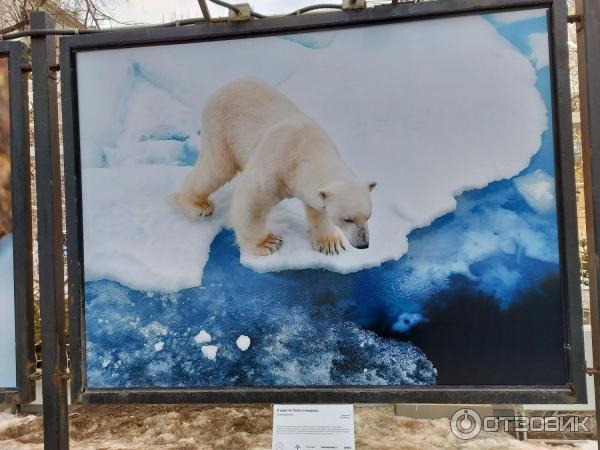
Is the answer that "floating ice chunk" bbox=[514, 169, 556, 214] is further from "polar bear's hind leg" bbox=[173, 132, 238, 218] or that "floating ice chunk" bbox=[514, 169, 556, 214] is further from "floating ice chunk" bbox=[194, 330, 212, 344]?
"floating ice chunk" bbox=[194, 330, 212, 344]

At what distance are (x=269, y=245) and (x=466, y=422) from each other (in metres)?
1.67

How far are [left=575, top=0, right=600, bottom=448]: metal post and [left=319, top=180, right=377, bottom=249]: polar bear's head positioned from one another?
78cm

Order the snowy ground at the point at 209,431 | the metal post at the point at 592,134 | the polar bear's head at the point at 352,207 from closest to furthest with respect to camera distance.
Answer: the metal post at the point at 592,134
the polar bear's head at the point at 352,207
the snowy ground at the point at 209,431

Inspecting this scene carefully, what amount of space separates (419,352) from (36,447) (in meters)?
2.76

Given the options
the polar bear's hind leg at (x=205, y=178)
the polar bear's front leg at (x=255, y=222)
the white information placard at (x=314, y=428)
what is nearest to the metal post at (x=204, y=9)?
the polar bear's hind leg at (x=205, y=178)

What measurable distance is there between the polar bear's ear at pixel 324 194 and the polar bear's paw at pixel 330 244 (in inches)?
6.0

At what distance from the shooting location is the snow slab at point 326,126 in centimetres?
162

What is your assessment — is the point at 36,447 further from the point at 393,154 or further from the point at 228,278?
the point at 393,154

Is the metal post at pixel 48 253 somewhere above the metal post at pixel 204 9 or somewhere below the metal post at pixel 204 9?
below

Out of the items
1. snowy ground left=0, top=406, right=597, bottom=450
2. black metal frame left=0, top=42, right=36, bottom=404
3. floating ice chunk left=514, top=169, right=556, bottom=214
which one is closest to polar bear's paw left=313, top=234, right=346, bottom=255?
floating ice chunk left=514, top=169, right=556, bottom=214

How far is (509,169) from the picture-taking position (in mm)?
1623

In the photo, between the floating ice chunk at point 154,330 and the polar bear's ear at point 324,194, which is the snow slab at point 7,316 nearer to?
the floating ice chunk at point 154,330

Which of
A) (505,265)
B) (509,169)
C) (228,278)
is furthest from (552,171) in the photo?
(228,278)
